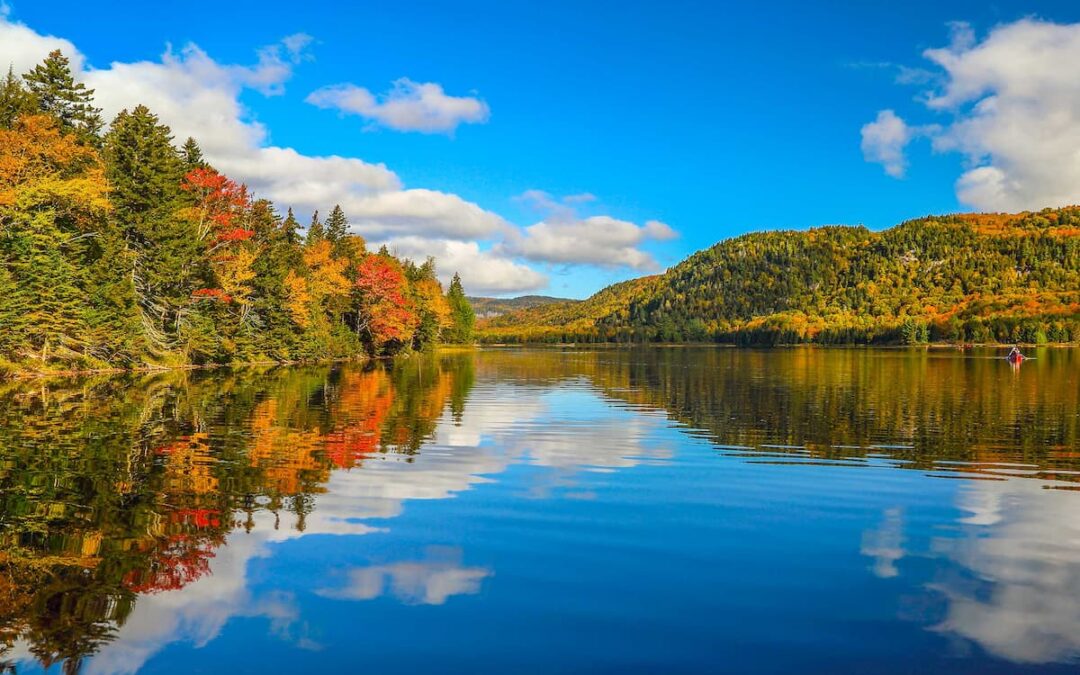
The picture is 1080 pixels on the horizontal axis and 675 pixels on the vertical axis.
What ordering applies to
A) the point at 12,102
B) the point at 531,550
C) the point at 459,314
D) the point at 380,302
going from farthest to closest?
the point at 459,314 < the point at 380,302 < the point at 12,102 < the point at 531,550

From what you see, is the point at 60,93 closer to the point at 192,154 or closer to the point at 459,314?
the point at 192,154

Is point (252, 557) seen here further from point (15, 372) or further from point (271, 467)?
point (15, 372)

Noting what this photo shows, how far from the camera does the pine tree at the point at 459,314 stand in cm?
17450

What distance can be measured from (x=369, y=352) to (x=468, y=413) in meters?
78.5

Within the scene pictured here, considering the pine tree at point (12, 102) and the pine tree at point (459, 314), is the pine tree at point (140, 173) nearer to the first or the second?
Answer: the pine tree at point (12, 102)

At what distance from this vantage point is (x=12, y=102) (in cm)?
5519

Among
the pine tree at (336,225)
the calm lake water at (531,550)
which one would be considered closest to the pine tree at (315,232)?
the pine tree at (336,225)

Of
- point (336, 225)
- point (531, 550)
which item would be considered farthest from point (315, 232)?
point (531, 550)

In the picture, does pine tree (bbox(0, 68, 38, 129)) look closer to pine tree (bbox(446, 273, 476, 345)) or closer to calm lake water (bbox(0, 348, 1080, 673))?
calm lake water (bbox(0, 348, 1080, 673))

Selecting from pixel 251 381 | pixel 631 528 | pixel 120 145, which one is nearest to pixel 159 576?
pixel 631 528

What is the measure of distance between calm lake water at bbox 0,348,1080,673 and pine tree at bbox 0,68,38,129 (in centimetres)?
3834

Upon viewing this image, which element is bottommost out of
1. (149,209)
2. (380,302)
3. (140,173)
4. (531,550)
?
(531,550)

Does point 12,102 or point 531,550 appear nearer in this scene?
point 531,550

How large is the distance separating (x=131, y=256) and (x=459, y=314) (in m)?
119
